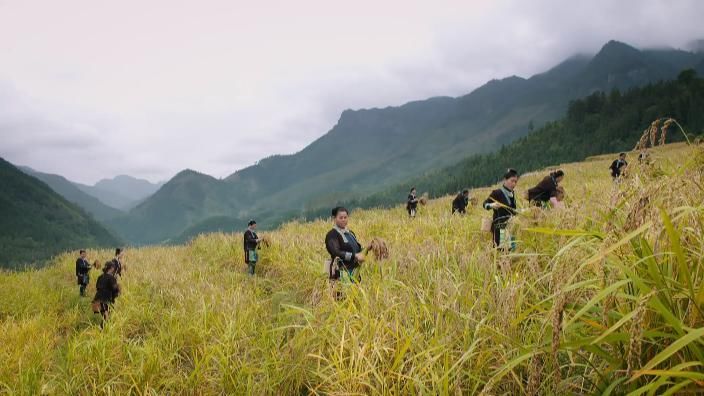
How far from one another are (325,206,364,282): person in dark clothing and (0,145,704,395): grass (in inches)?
11.6

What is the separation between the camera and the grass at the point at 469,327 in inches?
80.4

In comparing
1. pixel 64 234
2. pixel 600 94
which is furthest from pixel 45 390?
pixel 64 234

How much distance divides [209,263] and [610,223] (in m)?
13.5

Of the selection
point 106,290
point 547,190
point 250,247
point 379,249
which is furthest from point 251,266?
point 547,190

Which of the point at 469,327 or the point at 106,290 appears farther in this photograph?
the point at 106,290

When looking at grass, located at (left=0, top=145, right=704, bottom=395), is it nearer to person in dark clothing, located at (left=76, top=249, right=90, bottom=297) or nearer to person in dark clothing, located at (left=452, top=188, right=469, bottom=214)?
person in dark clothing, located at (left=76, top=249, right=90, bottom=297)

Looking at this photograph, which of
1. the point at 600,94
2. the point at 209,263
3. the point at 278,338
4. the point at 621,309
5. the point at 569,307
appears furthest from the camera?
the point at 600,94

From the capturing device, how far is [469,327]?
3461 millimetres

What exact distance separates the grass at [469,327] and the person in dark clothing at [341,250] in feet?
0.96

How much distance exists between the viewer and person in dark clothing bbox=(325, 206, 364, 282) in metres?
6.09

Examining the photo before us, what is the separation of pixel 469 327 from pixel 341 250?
316 centimetres

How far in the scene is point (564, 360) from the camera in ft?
9.83

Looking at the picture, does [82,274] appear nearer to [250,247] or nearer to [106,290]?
[106,290]

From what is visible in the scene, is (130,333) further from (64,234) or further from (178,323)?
(64,234)
